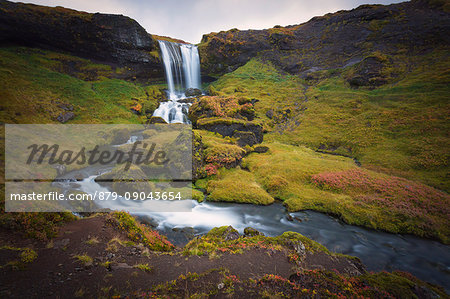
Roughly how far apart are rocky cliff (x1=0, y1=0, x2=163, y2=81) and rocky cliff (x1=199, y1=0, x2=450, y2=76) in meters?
24.4

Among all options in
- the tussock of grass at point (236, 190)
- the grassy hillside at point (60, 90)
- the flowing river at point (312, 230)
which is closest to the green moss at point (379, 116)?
the flowing river at point (312, 230)

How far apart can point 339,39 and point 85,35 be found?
86.0 meters

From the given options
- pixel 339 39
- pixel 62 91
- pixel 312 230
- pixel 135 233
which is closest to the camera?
pixel 135 233

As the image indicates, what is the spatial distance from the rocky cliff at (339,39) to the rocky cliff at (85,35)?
24372mm

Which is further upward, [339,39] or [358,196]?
[339,39]


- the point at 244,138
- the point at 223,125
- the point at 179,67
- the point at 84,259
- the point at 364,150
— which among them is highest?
the point at 179,67

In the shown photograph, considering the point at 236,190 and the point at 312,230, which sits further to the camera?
the point at 236,190

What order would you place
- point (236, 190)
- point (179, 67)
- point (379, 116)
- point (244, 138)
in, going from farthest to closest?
point (179, 67) → point (379, 116) → point (244, 138) → point (236, 190)

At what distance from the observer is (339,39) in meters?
66.8

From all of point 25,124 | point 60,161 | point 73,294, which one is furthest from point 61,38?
point 73,294

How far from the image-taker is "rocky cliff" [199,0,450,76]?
52.2m

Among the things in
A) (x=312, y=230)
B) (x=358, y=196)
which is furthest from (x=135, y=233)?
(x=358, y=196)

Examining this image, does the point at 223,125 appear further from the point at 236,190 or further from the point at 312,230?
the point at 312,230

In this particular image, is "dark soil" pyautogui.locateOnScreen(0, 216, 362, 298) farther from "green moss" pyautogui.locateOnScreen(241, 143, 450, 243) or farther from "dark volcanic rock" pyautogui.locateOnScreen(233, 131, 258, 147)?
"dark volcanic rock" pyautogui.locateOnScreen(233, 131, 258, 147)
